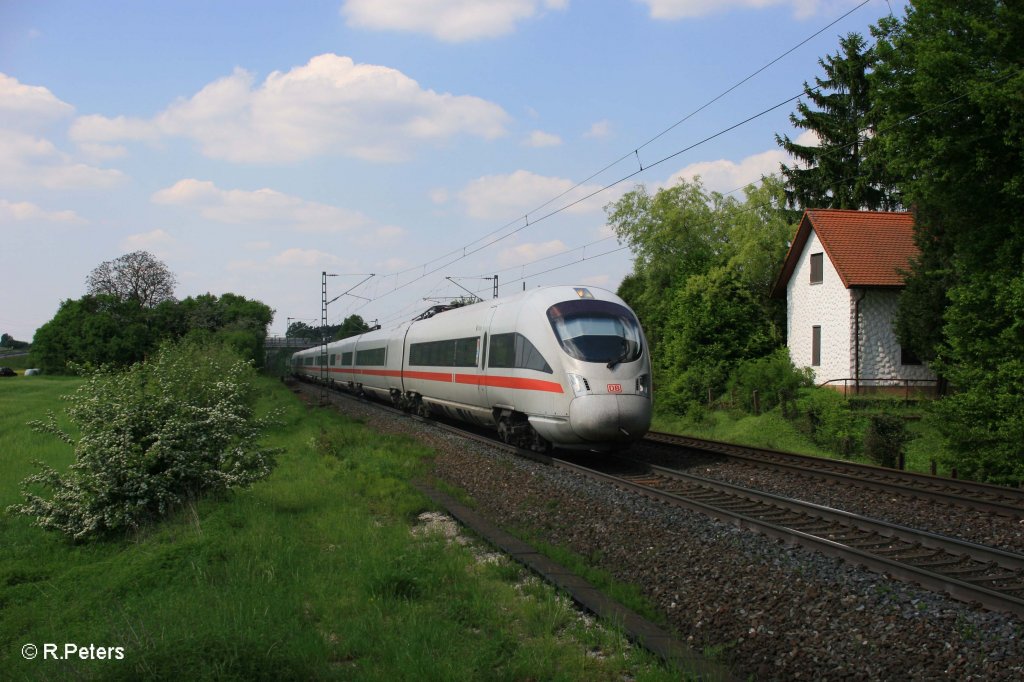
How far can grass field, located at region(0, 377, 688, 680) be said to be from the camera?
4383mm

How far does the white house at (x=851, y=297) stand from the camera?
1030 inches

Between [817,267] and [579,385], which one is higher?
[817,267]

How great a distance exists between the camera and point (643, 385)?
13.0m

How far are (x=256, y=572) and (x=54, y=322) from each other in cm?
6918

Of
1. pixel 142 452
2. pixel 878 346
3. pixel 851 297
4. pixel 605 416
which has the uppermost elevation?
pixel 851 297

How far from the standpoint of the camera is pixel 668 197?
126 ft

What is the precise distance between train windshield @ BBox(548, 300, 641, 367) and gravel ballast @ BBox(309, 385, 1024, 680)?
3.54m

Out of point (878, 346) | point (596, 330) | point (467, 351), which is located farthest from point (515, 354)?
point (878, 346)

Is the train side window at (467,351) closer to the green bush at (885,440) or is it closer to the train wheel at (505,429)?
the train wheel at (505,429)

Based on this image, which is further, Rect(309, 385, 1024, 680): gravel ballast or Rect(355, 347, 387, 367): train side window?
Rect(355, 347, 387, 367): train side window

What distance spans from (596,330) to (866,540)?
6.18m

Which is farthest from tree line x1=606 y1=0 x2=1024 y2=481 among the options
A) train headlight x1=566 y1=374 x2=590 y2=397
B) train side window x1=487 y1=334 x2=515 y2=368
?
train side window x1=487 y1=334 x2=515 y2=368

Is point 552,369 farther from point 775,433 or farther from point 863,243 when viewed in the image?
point 863,243

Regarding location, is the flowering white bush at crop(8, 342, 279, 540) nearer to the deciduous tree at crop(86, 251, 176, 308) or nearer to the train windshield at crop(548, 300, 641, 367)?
the train windshield at crop(548, 300, 641, 367)
